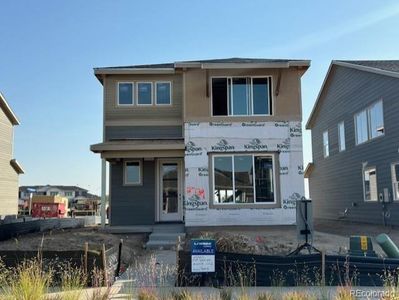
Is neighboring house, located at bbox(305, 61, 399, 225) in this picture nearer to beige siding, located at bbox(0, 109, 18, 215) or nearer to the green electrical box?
the green electrical box

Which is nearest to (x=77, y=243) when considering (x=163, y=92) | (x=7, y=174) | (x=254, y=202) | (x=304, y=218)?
(x=304, y=218)

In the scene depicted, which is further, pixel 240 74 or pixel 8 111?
pixel 8 111

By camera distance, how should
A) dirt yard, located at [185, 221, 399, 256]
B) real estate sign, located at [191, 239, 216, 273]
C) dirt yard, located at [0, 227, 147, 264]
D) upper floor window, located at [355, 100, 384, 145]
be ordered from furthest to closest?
upper floor window, located at [355, 100, 384, 145] < dirt yard, located at [0, 227, 147, 264] < dirt yard, located at [185, 221, 399, 256] < real estate sign, located at [191, 239, 216, 273]

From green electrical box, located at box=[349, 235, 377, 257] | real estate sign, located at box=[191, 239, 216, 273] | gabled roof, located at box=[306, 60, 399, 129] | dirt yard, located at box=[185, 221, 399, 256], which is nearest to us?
real estate sign, located at box=[191, 239, 216, 273]

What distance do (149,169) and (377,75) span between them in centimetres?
1090

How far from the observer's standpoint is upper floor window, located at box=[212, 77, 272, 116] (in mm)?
17625

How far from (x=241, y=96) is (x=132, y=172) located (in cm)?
529

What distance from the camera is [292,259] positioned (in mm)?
9055

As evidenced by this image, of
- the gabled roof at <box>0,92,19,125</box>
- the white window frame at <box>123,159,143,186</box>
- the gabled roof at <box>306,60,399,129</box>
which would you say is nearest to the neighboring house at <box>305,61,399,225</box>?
the gabled roof at <box>306,60,399,129</box>

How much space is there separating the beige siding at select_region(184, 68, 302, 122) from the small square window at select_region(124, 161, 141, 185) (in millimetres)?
2873

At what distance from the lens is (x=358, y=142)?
22.8 m

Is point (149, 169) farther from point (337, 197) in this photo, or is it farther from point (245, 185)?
point (337, 197)

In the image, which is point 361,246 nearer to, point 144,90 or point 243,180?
point 243,180

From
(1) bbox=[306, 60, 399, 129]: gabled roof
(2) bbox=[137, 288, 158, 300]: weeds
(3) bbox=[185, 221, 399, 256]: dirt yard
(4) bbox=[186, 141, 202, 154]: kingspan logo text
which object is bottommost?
(2) bbox=[137, 288, 158, 300]: weeds
